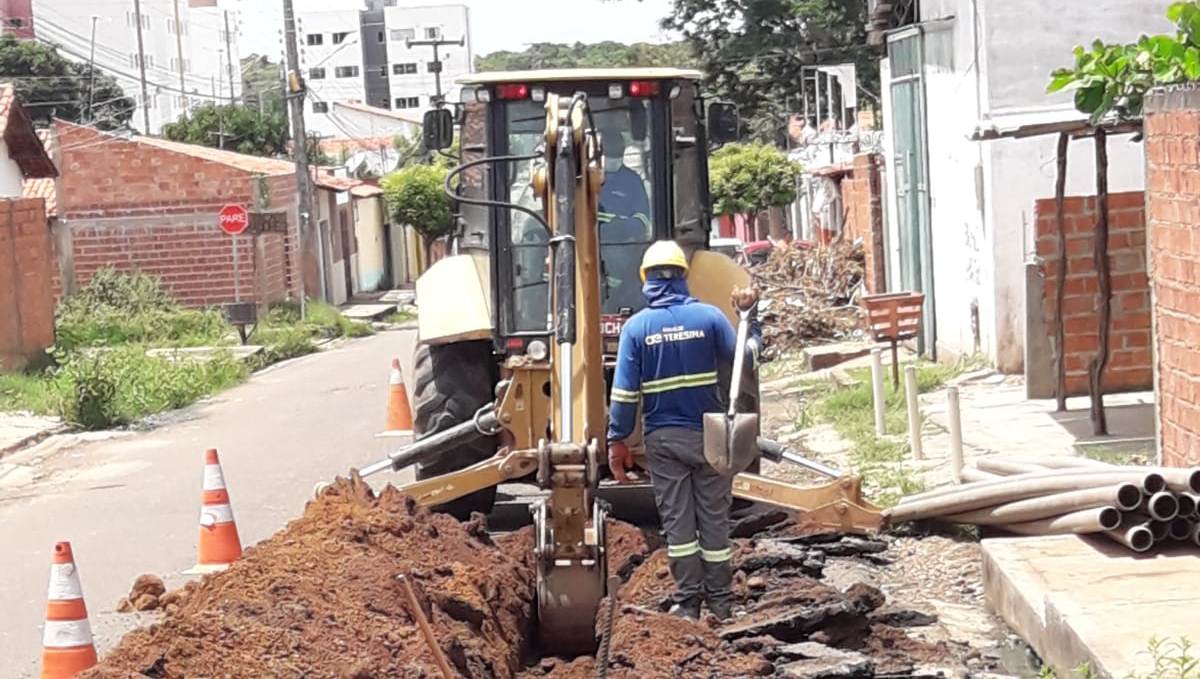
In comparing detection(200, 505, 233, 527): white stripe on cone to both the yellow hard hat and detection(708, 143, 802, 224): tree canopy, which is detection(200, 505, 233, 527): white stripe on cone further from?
detection(708, 143, 802, 224): tree canopy

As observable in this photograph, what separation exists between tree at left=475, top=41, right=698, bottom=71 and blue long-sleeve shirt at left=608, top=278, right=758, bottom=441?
3198cm

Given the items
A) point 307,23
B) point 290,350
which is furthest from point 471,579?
Result: point 307,23

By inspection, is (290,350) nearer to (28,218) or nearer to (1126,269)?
(28,218)

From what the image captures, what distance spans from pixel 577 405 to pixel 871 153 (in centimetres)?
1916

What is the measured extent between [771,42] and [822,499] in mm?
40853

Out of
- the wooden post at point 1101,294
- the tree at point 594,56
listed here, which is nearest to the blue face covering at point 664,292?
the wooden post at point 1101,294

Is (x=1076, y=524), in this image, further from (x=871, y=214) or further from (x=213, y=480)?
(x=871, y=214)

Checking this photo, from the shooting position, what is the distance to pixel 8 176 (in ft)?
98.4

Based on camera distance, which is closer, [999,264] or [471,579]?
[471,579]

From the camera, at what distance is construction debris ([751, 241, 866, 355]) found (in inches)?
963

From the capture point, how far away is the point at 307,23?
5330 inches

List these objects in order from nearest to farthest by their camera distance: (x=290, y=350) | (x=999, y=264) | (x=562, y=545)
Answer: (x=562, y=545), (x=999, y=264), (x=290, y=350)

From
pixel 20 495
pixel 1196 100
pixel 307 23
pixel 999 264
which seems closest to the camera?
pixel 1196 100

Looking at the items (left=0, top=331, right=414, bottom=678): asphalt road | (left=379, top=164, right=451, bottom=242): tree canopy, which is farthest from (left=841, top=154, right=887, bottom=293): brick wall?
(left=379, top=164, right=451, bottom=242): tree canopy
